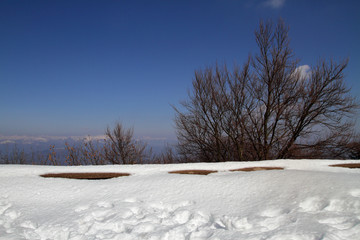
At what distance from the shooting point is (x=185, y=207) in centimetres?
306

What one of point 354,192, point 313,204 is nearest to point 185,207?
point 313,204

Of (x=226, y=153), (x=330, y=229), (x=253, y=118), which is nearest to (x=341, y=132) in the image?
(x=253, y=118)

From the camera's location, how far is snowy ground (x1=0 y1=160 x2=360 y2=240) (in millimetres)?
2404

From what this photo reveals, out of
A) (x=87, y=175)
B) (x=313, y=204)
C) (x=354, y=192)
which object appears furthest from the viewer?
(x=87, y=175)

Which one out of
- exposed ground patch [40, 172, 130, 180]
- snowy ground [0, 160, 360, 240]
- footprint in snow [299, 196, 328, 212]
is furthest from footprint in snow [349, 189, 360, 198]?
exposed ground patch [40, 172, 130, 180]

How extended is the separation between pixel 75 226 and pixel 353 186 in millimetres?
3595

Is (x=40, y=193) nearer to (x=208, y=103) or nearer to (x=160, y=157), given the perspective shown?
(x=208, y=103)

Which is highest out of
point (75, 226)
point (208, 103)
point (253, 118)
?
point (208, 103)

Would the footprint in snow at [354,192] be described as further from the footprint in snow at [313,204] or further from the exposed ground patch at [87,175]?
the exposed ground patch at [87,175]

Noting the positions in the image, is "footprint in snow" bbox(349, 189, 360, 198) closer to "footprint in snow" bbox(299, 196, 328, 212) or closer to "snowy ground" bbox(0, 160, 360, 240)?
"snowy ground" bbox(0, 160, 360, 240)

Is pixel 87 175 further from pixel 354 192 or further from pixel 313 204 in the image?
pixel 354 192

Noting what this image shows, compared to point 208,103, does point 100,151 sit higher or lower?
lower

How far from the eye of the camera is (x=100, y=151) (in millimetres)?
10219

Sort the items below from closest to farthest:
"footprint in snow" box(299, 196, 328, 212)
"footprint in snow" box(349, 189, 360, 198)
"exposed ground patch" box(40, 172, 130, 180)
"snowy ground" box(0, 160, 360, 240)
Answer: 1. "snowy ground" box(0, 160, 360, 240)
2. "footprint in snow" box(299, 196, 328, 212)
3. "footprint in snow" box(349, 189, 360, 198)
4. "exposed ground patch" box(40, 172, 130, 180)
